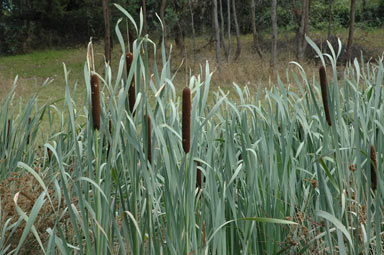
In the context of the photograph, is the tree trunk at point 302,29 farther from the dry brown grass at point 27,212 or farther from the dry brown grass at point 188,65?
the dry brown grass at point 27,212

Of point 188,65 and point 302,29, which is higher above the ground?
point 302,29

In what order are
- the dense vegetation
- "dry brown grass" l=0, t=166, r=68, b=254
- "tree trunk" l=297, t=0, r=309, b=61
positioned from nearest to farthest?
"dry brown grass" l=0, t=166, r=68, b=254, "tree trunk" l=297, t=0, r=309, b=61, the dense vegetation

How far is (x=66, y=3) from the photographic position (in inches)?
870

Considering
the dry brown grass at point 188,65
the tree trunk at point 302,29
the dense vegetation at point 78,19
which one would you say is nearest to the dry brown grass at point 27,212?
the dry brown grass at point 188,65

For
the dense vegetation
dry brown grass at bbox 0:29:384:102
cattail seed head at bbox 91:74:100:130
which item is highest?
cattail seed head at bbox 91:74:100:130

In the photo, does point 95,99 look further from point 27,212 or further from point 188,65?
point 188,65

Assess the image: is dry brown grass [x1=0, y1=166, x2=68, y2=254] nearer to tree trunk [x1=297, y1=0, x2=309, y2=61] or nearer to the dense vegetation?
tree trunk [x1=297, y1=0, x2=309, y2=61]

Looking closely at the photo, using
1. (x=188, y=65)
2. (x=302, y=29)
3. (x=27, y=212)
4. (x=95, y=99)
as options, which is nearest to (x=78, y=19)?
(x=188, y=65)

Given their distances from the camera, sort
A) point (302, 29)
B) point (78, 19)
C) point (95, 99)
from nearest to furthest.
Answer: point (95, 99), point (302, 29), point (78, 19)

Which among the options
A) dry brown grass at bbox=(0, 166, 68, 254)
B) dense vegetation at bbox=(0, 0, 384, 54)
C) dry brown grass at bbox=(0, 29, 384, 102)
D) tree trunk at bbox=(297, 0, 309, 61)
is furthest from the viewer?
dense vegetation at bbox=(0, 0, 384, 54)

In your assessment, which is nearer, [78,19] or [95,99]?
[95,99]

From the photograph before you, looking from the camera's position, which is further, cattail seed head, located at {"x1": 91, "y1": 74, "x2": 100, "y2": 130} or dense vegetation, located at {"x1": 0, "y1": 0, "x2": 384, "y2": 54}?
dense vegetation, located at {"x1": 0, "y1": 0, "x2": 384, "y2": 54}

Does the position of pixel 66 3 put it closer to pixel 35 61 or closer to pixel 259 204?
pixel 35 61

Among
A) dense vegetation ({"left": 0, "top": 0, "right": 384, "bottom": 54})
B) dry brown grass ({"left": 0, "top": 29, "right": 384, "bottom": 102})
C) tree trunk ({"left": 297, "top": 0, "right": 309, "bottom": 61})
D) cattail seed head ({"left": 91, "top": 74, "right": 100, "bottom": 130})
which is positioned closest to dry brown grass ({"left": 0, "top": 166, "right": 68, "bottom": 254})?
cattail seed head ({"left": 91, "top": 74, "right": 100, "bottom": 130})
